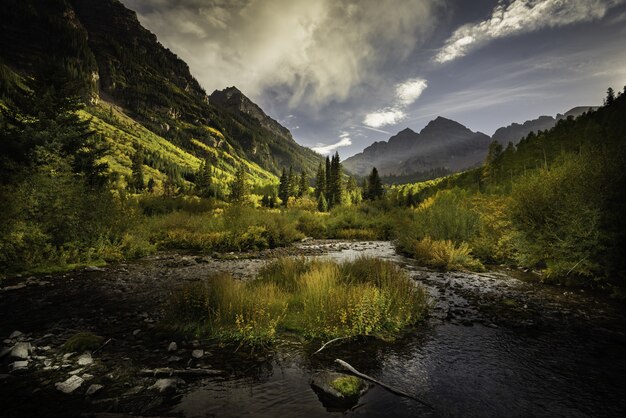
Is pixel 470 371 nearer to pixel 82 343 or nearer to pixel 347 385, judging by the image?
pixel 347 385

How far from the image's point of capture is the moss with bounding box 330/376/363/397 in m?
4.62

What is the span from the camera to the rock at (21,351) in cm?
544

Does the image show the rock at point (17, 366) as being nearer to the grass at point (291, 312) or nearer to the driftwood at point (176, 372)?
the driftwood at point (176, 372)

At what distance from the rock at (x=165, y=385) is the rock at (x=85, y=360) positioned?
1.74 m

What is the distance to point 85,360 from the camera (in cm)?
539

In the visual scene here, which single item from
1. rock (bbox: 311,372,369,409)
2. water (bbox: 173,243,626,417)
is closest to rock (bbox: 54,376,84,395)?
water (bbox: 173,243,626,417)

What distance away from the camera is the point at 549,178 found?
13414 mm

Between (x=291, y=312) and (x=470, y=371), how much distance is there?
4.31 meters

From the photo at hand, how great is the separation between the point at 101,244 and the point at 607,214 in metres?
24.4

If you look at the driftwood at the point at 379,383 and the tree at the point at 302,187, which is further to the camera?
the tree at the point at 302,187

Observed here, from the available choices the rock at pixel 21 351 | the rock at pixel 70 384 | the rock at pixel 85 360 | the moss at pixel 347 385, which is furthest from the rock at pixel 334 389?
the rock at pixel 21 351

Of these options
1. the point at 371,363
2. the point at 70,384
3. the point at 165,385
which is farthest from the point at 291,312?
the point at 70,384

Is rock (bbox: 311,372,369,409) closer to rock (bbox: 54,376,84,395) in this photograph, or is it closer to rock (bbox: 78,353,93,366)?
rock (bbox: 54,376,84,395)

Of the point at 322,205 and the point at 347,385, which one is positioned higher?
the point at 322,205
